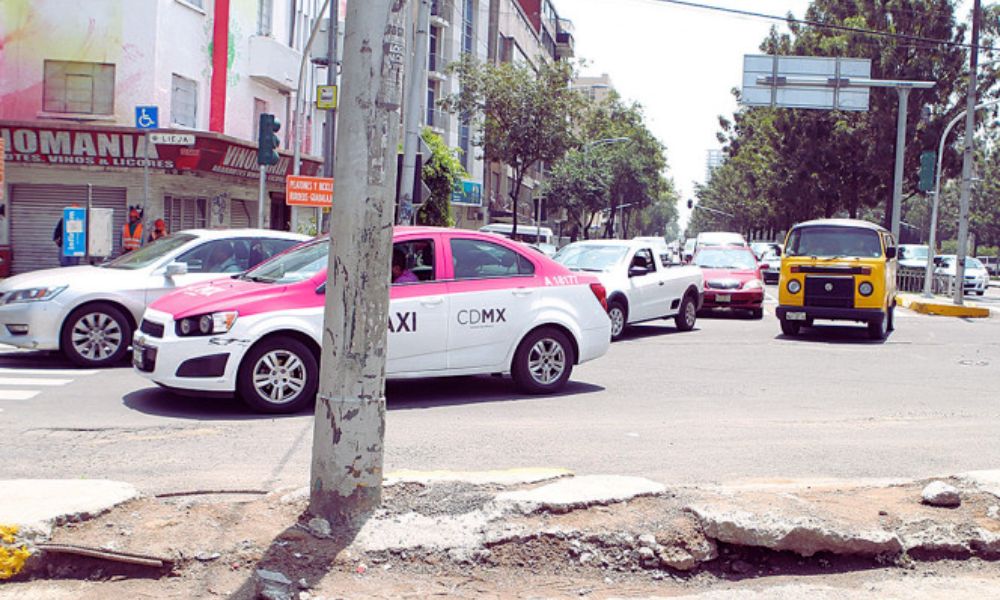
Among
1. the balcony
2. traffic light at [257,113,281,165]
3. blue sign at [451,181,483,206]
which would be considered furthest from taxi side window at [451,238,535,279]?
blue sign at [451,181,483,206]

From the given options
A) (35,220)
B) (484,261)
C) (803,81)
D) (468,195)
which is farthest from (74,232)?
(468,195)

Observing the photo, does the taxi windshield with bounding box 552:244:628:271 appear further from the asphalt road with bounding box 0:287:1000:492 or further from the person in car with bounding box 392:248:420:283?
the person in car with bounding box 392:248:420:283

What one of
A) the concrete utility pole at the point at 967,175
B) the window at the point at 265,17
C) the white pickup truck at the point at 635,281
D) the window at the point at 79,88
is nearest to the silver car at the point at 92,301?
the white pickup truck at the point at 635,281

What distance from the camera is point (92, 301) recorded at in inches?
445

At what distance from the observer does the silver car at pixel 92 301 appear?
36.2 feet

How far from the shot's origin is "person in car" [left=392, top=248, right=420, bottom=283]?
9328mm

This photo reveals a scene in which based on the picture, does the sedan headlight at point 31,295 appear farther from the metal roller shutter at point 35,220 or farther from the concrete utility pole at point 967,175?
the concrete utility pole at point 967,175

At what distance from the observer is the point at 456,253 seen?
383 inches

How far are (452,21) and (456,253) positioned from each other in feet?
151

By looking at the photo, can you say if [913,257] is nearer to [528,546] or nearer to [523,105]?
[523,105]

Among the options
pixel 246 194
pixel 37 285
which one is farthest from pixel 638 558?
pixel 246 194

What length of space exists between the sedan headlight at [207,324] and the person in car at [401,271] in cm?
152

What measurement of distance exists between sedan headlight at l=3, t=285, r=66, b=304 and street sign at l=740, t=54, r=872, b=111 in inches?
812

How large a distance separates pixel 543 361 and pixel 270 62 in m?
21.1
